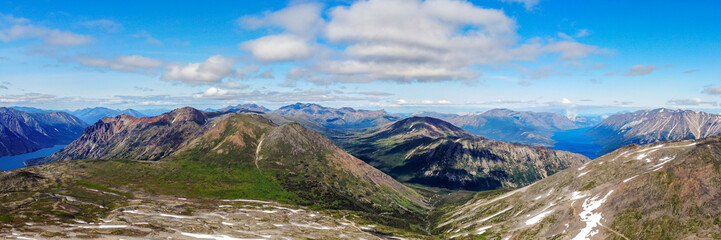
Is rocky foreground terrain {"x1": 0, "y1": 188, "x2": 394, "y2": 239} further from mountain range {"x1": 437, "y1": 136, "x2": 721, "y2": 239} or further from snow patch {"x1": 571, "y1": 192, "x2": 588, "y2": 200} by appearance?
snow patch {"x1": 571, "y1": 192, "x2": 588, "y2": 200}


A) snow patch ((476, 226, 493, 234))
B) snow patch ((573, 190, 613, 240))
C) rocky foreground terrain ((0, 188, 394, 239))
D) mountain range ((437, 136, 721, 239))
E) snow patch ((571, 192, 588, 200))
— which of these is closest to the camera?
rocky foreground terrain ((0, 188, 394, 239))

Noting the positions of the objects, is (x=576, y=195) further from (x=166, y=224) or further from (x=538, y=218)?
(x=166, y=224)

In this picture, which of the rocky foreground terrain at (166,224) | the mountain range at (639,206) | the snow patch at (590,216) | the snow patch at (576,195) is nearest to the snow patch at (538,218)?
the mountain range at (639,206)

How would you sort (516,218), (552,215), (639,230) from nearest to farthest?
(639,230) → (552,215) → (516,218)

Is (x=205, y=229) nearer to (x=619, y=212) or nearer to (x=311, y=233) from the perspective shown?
(x=311, y=233)

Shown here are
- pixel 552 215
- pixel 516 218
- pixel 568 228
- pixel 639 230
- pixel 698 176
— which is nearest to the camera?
pixel 639 230

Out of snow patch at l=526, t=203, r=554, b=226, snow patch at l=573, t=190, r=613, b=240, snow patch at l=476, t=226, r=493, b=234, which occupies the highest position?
snow patch at l=573, t=190, r=613, b=240

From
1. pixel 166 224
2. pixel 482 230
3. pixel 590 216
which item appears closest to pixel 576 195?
pixel 590 216

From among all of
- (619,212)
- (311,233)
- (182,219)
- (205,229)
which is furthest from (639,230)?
(182,219)

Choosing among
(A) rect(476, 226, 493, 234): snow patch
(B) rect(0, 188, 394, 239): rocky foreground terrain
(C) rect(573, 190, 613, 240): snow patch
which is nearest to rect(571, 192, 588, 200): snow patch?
(C) rect(573, 190, 613, 240): snow patch

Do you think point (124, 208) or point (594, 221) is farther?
point (124, 208)

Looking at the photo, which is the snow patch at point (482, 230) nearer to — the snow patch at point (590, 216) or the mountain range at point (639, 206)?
the mountain range at point (639, 206)
